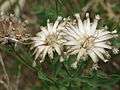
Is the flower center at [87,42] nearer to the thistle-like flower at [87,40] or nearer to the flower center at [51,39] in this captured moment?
the thistle-like flower at [87,40]

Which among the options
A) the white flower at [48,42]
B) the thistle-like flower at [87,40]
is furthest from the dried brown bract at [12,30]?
the thistle-like flower at [87,40]

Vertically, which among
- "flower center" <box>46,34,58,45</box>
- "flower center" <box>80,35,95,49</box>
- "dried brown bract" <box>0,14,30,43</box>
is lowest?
"flower center" <box>80,35,95,49</box>

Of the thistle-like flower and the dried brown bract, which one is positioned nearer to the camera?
the thistle-like flower

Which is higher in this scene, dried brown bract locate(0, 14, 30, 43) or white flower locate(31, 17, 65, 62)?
dried brown bract locate(0, 14, 30, 43)

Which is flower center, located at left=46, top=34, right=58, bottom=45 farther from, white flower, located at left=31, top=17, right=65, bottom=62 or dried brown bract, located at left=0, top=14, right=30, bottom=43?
dried brown bract, located at left=0, top=14, right=30, bottom=43

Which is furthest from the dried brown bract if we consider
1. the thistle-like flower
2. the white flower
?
the thistle-like flower

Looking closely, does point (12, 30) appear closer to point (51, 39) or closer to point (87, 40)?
point (51, 39)

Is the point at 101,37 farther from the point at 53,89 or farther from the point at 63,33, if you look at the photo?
the point at 53,89
